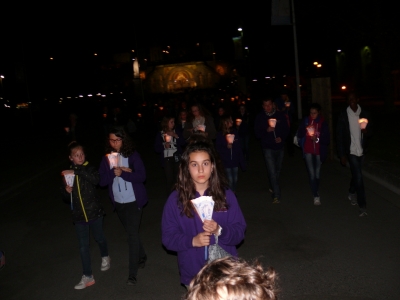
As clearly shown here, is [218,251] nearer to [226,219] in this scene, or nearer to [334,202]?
[226,219]

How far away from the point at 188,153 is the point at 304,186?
735 cm

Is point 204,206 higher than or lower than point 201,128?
lower

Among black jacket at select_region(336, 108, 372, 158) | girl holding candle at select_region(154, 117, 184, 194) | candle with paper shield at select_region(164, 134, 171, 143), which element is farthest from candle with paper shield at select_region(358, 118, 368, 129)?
candle with paper shield at select_region(164, 134, 171, 143)

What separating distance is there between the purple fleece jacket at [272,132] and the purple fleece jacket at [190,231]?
5.56m

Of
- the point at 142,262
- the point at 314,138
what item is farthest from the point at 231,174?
the point at 142,262

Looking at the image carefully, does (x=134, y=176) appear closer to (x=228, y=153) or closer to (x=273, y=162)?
(x=228, y=153)

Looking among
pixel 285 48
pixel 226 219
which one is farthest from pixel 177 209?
pixel 285 48

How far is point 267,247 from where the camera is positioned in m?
6.75

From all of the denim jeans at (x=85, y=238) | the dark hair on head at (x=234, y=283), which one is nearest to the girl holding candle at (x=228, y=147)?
the denim jeans at (x=85, y=238)

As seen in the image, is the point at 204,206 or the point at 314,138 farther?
the point at 314,138

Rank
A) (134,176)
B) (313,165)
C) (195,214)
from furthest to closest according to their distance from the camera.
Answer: (313,165) < (134,176) < (195,214)

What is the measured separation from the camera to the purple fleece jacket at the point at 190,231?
336cm

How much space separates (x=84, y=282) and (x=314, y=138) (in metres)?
4.77

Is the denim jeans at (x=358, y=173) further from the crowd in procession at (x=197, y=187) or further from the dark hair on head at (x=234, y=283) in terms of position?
the dark hair on head at (x=234, y=283)
